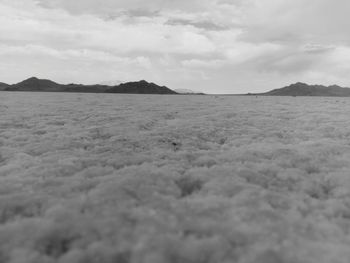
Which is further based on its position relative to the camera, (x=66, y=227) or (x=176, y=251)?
(x=66, y=227)

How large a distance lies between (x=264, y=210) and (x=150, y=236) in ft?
8.45


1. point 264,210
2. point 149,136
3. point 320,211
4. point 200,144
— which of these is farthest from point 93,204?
point 149,136

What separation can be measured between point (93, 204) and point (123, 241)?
1736mm

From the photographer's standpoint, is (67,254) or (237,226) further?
(237,226)

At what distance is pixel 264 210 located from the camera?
628cm

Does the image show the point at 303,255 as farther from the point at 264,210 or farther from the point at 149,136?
the point at 149,136

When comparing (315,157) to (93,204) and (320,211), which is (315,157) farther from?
(93,204)

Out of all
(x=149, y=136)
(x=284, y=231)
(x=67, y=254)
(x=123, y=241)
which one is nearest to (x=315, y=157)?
(x=284, y=231)

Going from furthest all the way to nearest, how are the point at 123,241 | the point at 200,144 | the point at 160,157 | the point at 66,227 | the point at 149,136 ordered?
the point at 149,136, the point at 200,144, the point at 160,157, the point at 66,227, the point at 123,241

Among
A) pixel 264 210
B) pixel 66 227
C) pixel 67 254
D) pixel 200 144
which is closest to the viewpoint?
pixel 67 254

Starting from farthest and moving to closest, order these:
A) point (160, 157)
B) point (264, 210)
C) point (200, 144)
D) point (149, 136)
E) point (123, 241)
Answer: point (149, 136) < point (200, 144) < point (160, 157) < point (264, 210) < point (123, 241)

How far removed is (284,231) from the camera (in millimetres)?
5457

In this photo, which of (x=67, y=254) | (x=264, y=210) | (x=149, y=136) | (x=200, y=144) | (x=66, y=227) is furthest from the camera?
(x=149, y=136)

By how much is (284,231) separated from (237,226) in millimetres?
847
